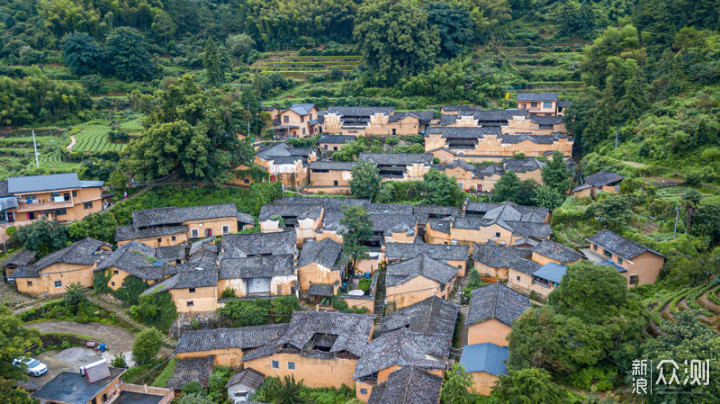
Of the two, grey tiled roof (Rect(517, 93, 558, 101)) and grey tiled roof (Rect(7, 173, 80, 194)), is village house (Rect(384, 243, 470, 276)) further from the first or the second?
grey tiled roof (Rect(517, 93, 558, 101))

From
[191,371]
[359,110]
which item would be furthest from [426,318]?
[359,110]

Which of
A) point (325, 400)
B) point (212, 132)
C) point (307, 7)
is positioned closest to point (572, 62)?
point (307, 7)

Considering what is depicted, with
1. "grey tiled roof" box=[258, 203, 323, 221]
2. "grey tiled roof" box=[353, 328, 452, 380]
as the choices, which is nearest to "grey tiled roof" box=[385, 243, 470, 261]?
"grey tiled roof" box=[258, 203, 323, 221]

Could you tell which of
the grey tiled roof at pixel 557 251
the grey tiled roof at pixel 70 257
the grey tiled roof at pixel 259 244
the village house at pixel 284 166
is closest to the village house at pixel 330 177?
the village house at pixel 284 166

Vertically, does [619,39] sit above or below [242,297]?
above

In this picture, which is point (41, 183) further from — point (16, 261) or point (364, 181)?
point (364, 181)

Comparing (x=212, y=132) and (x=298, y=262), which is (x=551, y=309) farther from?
(x=212, y=132)

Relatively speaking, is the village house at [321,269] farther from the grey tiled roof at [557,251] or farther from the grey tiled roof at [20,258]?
the grey tiled roof at [20,258]
